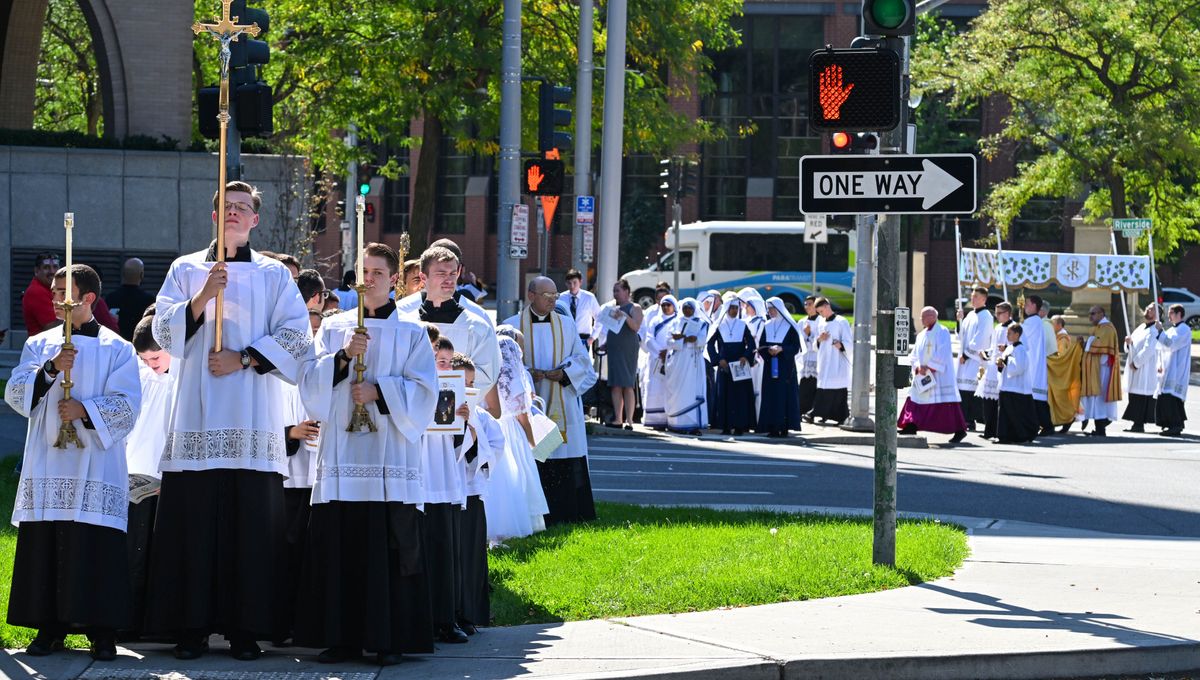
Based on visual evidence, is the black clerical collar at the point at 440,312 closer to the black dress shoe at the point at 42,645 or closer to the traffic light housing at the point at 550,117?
the black dress shoe at the point at 42,645

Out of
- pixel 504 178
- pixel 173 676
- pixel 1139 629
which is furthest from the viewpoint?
pixel 504 178

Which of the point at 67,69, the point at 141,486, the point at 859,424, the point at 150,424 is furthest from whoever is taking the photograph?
the point at 67,69

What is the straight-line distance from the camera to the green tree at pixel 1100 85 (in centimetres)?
4216

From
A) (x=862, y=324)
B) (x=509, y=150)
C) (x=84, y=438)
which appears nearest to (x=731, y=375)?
(x=862, y=324)

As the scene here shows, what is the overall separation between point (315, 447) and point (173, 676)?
143 centimetres

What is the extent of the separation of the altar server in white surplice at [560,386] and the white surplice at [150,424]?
449cm

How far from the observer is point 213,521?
7.99 metres

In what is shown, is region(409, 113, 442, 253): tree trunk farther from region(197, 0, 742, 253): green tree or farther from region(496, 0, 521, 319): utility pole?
region(496, 0, 521, 319): utility pole

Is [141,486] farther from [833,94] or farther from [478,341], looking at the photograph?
[833,94]

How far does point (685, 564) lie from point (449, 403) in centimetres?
265

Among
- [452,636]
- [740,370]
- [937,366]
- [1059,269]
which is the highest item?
[1059,269]

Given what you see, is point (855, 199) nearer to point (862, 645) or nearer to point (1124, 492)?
point (862, 645)

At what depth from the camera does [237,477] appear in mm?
8039

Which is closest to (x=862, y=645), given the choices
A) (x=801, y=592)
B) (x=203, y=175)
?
(x=801, y=592)
